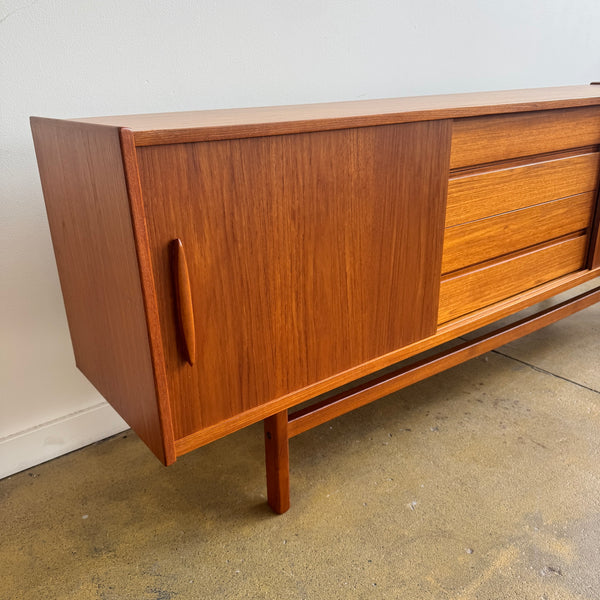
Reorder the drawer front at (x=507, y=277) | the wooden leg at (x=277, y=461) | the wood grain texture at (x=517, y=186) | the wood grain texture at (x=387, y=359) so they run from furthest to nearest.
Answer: the drawer front at (x=507, y=277) < the wood grain texture at (x=517, y=186) < the wooden leg at (x=277, y=461) < the wood grain texture at (x=387, y=359)

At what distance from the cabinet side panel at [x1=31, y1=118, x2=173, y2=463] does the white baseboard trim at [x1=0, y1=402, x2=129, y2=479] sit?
0.30 meters

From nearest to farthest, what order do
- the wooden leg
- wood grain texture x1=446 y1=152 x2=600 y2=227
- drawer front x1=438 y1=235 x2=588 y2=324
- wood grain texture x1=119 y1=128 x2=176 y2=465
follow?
wood grain texture x1=119 y1=128 x2=176 y2=465
the wooden leg
wood grain texture x1=446 y1=152 x2=600 y2=227
drawer front x1=438 y1=235 x2=588 y2=324

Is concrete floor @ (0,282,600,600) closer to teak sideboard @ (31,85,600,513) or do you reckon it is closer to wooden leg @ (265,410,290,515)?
wooden leg @ (265,410,290,515)

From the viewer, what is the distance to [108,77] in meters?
1.41

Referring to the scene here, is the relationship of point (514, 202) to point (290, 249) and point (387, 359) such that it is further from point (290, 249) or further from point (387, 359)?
point (290, 249)

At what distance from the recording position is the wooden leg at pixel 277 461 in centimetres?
124

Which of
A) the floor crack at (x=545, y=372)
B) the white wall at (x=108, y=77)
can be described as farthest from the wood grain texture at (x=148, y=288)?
the floor crack at (x=545, y=372)

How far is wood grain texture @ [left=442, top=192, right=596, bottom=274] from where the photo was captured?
139 centimetres

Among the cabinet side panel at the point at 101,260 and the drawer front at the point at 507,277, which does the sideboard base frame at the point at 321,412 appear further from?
the cabinet side panel at the point at 101,260

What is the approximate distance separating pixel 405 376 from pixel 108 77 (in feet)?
3.48

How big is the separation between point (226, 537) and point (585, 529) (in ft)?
2.62

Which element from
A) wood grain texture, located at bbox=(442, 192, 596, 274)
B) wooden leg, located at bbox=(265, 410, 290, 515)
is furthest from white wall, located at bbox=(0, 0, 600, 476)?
wood grain texture, located at bbox=(442, 192, 596, 274)

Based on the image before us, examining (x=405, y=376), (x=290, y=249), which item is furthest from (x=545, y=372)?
(x=290, y=249)

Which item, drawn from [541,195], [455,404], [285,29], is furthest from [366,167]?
[455,404]
